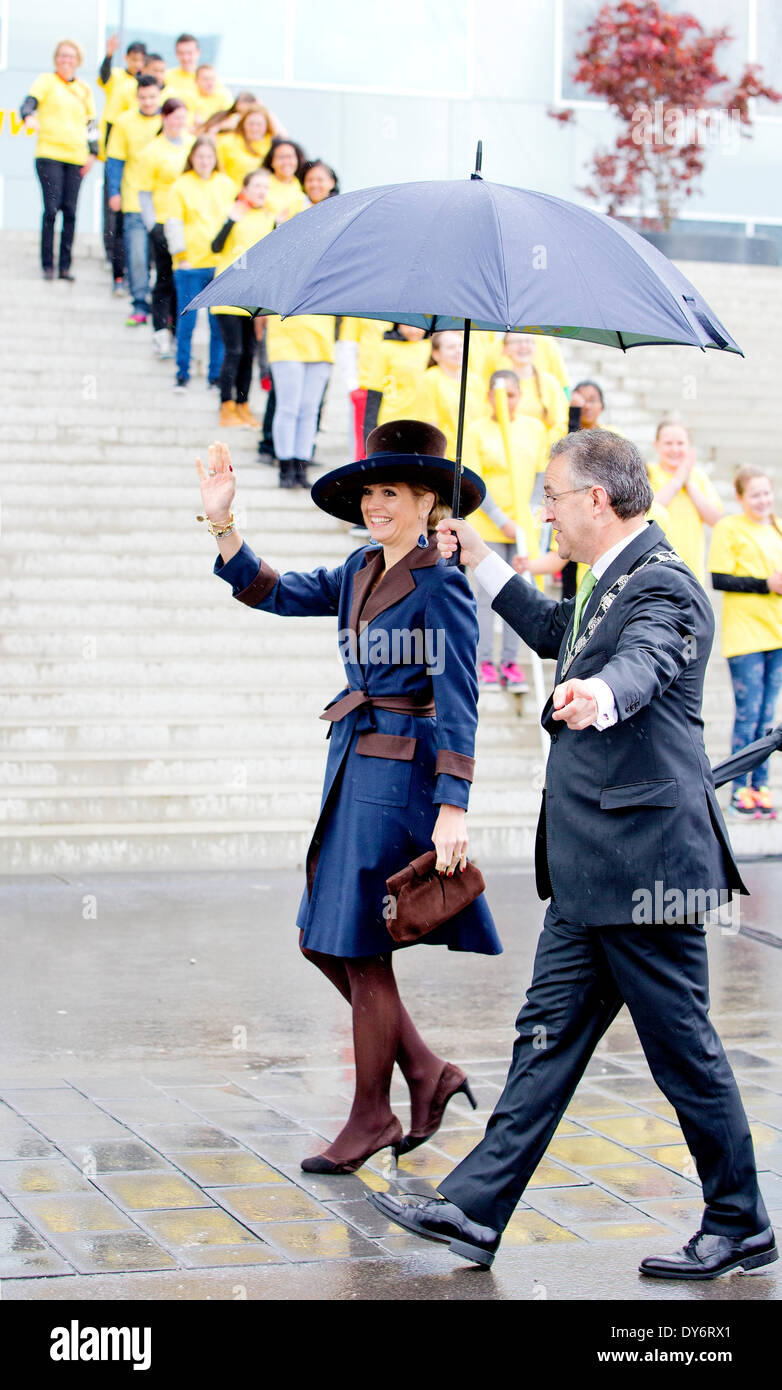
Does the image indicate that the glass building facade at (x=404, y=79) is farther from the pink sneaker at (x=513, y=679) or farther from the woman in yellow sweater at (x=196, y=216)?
the pink sneaker at (x=513, y=679)

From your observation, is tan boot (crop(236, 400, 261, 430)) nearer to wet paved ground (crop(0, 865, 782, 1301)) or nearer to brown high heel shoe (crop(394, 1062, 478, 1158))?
wet paved ground (crop(0, 865, 782, 1301))

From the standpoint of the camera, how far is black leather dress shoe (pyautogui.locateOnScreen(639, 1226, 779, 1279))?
4.05 metres

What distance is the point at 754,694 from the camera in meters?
9.61

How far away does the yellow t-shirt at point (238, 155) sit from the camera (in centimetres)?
1385

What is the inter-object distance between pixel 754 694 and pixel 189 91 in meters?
8.75

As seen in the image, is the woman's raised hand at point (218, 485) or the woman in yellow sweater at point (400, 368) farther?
the woman in yellow sweater at point (400, 368)

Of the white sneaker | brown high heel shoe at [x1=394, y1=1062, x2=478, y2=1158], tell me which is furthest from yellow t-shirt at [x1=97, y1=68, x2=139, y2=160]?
brown high heel shoe at [x1=394, y1=1062, x2=478, y2=1158]

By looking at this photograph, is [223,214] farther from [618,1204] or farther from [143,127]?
[618,1204]

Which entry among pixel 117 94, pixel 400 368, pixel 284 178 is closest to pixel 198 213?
pixel 284 178

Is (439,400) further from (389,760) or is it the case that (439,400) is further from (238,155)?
(389,760)

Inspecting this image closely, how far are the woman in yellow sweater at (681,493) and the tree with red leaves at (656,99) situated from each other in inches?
421

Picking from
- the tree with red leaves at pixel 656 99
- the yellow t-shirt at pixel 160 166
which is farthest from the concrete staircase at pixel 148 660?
the tree with red leaves at pixel 656 99

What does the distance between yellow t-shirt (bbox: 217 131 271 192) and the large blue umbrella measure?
9477 mm

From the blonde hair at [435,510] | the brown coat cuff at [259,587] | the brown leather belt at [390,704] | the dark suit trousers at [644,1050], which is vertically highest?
the blonde hair at [435,510]
